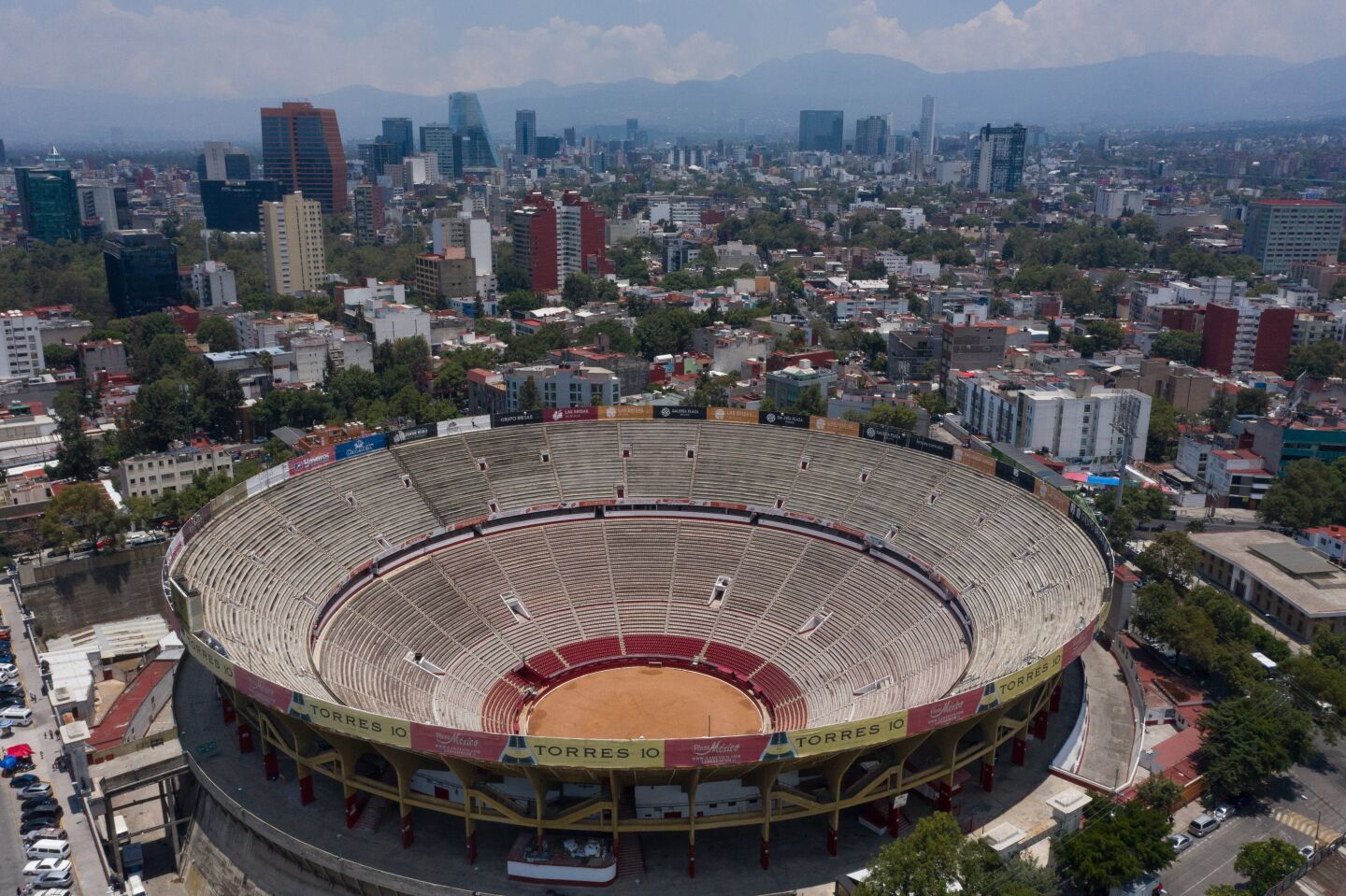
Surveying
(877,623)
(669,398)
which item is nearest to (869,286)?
(669,398)

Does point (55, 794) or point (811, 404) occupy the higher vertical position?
point (811, 404)

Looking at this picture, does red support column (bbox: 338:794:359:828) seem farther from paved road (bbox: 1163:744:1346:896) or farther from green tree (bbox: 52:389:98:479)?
green tree (bbox: 52:389:98:479)

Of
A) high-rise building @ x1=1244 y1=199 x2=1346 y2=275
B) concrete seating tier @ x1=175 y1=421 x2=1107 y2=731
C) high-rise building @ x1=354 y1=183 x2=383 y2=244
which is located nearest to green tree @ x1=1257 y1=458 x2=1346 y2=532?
concrete seating tier @ x1=175 y1=421 x2=1107 y2=731

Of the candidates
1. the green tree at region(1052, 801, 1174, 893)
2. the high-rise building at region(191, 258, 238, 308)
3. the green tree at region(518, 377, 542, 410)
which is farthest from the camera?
the high-rise building at region(191, 258, 238, 308)

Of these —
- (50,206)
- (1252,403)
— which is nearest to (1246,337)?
(1252,403)

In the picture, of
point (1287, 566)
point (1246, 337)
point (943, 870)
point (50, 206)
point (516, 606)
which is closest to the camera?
point (943, 870)

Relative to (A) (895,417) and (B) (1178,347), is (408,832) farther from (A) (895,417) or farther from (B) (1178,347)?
(B) (1178,347)

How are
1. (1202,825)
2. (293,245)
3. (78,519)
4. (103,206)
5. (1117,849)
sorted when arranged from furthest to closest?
(103,206), (293,245), (78,519), (1202,825), (1117,849)

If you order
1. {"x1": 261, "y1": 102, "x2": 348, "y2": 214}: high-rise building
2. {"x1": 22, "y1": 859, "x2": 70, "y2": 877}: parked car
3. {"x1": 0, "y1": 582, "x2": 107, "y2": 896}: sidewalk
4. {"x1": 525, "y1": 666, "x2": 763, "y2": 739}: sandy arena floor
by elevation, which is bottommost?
{"x1": 0, "y1": 582, "x2": 107, "y2": 896}: sidewalk

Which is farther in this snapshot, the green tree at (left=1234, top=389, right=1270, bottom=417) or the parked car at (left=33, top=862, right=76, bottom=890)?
the green tree at (left=1234, top=389, right=1270, bottom=417)
